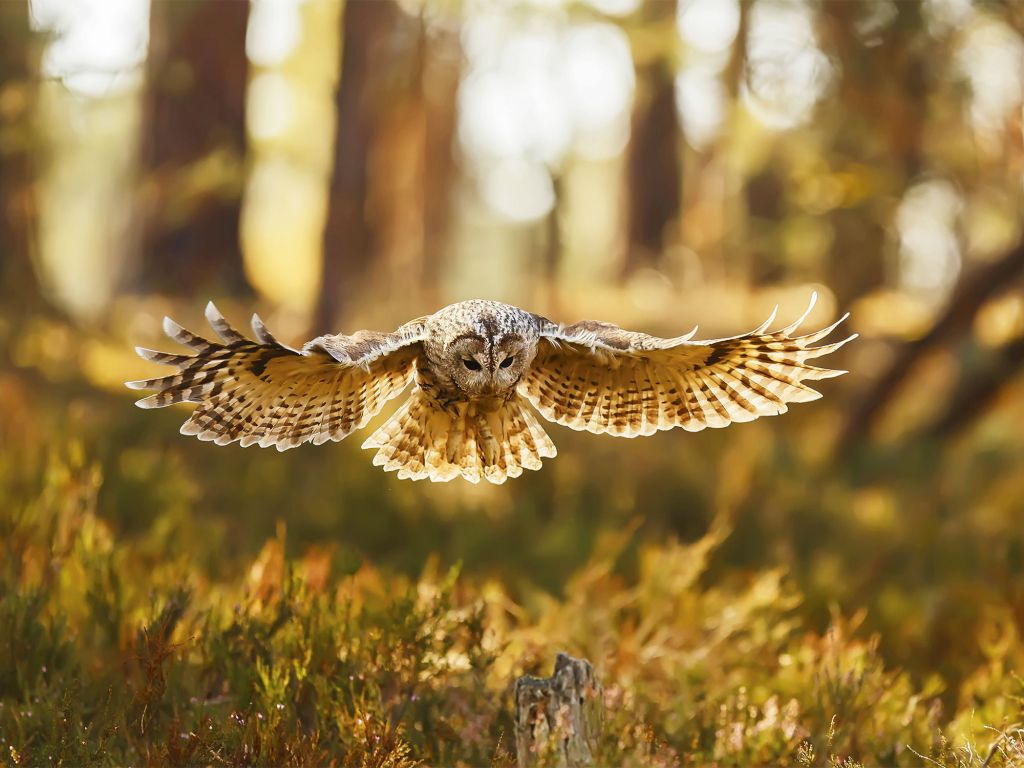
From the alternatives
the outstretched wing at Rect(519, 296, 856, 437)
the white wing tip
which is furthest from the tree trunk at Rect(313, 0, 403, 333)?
the white wing tip

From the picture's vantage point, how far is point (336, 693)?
13.2 ft

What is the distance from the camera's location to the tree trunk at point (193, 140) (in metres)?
10.9

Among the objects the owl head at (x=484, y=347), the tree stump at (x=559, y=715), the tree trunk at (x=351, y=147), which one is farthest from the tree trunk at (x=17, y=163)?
the tree stump at (x=559, y=715)

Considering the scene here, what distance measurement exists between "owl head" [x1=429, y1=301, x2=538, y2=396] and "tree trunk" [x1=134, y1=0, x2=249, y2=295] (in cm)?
822

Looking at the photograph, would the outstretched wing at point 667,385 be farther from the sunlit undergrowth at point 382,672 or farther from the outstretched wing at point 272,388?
the sunlit undergrowth at point 382,672

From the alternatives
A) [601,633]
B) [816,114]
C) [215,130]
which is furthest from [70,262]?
[601,633]

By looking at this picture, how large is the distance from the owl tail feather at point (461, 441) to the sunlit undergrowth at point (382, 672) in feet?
2.74

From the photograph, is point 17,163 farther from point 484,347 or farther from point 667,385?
point 484,347

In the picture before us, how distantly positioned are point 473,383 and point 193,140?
31.4 ft

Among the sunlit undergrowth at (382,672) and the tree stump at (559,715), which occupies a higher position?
the tree stump at (559,715)

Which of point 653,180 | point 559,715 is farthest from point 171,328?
point 653,180

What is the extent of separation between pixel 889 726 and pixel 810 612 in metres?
1.91

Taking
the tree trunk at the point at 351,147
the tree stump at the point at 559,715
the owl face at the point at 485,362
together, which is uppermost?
the tree trunk at the point at 351,147

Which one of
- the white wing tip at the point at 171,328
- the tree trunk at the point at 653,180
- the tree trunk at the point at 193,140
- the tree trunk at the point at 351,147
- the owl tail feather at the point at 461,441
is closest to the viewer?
the white wing tip at the point at 171,328
